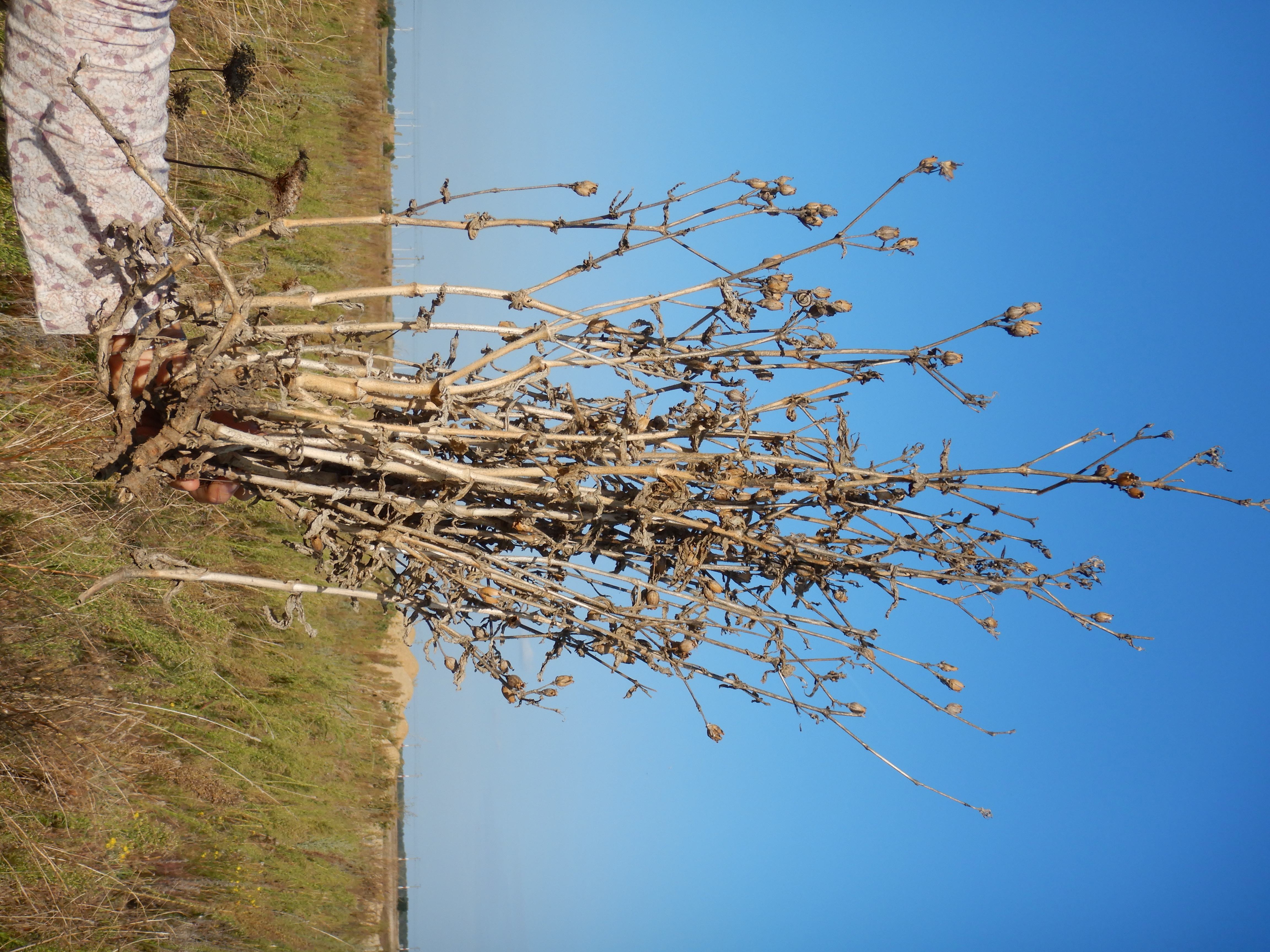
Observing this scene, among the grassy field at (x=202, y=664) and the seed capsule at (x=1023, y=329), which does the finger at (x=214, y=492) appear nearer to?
the grassy field at (x=202, y=664)

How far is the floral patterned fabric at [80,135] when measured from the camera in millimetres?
1340

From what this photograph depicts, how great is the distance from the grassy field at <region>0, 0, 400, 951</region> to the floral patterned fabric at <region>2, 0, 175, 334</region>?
465 mm

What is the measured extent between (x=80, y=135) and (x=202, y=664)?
2.82 meters

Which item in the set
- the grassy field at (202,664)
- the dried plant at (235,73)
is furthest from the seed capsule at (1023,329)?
the dried plant at (235,73)

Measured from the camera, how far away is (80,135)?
1416mm

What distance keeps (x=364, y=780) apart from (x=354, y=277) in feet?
11.0

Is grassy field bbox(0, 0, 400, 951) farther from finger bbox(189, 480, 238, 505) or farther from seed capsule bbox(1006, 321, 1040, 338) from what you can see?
seed capsule bbox(1006, 321, 1040, 338)

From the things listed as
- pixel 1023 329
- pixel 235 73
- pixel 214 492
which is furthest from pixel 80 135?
pixel 235 73

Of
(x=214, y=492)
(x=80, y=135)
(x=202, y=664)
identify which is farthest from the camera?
(x=202, y=664)

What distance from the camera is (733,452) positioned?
1554 millimetres

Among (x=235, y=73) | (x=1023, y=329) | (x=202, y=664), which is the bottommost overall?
(x=202, y=664)

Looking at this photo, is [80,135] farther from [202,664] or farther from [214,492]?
[202,664]

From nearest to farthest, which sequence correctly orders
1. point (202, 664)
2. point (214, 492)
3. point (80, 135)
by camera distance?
point (80, 135)
point (214, 492)
point (202, 664)

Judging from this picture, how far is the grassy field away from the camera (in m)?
2.57
